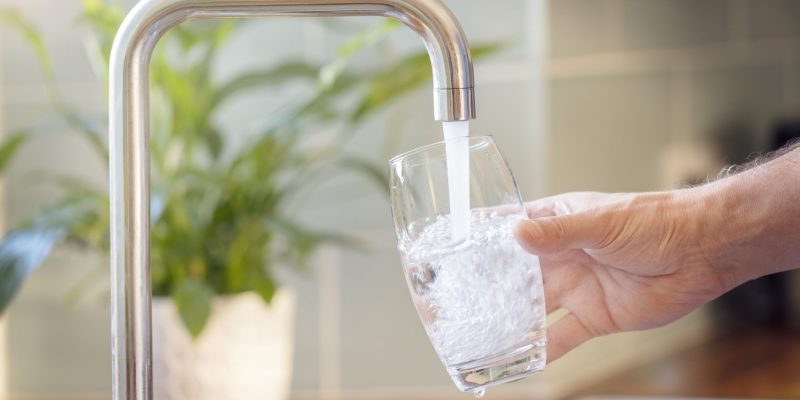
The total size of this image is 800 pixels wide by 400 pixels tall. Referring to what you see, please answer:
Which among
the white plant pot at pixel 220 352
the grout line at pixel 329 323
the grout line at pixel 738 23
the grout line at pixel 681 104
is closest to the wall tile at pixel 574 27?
the grout line at pixel 681 104

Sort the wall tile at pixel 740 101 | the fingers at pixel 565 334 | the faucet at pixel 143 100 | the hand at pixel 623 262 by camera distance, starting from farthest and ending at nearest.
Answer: the wall tile at pixel 740 101 < the fingers at pixel 565 334 < the hand at pixel 623 262 < the faucet at pixel 143 100

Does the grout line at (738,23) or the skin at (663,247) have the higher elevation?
the grout line at (738,23)

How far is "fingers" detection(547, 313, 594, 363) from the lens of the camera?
1036 millimetres

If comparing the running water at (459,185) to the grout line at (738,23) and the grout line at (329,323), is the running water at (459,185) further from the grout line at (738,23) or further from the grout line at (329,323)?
the grout line at (738,23)

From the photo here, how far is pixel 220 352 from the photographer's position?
162 centimetres

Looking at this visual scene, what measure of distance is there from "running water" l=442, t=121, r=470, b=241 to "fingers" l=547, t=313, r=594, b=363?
0.33 meters

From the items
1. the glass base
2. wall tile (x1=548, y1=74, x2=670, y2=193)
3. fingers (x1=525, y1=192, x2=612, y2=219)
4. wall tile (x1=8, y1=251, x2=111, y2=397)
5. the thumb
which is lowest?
wall tile (x1=8, y1=251, x2=111, y2=397)

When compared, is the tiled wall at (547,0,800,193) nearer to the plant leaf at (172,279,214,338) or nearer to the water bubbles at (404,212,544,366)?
the plant leaf at (172,279,214,338)

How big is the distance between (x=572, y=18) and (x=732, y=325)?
0.80 m

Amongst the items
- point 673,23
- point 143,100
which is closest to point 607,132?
point 673,23

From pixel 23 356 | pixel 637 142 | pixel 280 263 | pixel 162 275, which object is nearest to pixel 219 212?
pixel 162 275

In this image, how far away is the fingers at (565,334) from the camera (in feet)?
3.40

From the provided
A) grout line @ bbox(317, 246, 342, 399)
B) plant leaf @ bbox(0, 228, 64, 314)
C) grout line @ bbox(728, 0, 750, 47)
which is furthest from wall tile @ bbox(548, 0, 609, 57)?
plant leaf @ bbox(0, 228, 64, 314)

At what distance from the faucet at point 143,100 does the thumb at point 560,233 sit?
121 millimetres
